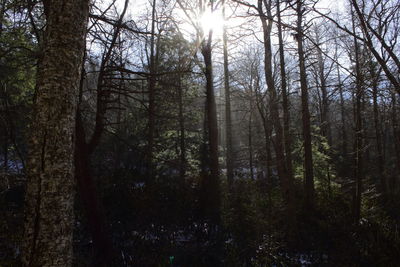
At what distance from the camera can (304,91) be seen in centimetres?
1142

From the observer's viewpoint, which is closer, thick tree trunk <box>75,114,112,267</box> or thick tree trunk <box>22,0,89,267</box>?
thick tree trunk <box>22,0,89,267</box>

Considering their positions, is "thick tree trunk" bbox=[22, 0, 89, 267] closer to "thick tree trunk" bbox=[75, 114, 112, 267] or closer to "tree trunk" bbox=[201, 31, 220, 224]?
"thick tree trunk" bbox=[75, 114, 112, 267]

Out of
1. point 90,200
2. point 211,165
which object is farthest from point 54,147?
point 211,165

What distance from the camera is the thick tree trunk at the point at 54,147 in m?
1.85

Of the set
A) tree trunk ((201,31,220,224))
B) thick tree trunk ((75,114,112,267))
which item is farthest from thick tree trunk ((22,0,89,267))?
tree trunk ((201,31,220,224))

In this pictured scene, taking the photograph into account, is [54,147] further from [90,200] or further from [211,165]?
[211,165]

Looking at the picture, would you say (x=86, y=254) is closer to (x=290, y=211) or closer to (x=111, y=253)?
(x=111, y=253)

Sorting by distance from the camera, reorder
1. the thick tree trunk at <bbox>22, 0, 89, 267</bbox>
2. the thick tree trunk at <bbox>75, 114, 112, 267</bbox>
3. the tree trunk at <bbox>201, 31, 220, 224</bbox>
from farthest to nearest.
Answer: the tree trunk at <bbox>201, 31, 220, 224</bbox> → the thick tree trunk at <bbox>75, 114, 112, 267</bbox> → the thick tree trunk at <bbox>22, 0, 89, 267</bbox>

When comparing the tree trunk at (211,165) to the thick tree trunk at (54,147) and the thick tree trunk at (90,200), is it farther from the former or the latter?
the thick tree trunk at (54,147)

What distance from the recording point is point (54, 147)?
1927mm

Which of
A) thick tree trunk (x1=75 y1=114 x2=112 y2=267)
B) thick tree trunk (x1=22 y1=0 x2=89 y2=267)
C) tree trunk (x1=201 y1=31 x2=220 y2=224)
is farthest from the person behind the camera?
tree trunk (x1=201 y1=31 x2=220 y2=224)

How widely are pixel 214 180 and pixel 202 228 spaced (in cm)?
180

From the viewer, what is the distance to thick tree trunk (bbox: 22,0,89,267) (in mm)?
1853

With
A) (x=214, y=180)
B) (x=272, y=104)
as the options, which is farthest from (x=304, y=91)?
(x=214, y=180)
